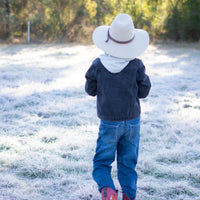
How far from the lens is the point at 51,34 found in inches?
528

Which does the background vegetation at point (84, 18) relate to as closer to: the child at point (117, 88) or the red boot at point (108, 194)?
the child at point (117, 88)

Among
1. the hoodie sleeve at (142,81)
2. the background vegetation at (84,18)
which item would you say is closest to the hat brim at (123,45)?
the hoodie sleeve at (142,81)

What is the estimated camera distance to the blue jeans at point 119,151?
1925 millimetres

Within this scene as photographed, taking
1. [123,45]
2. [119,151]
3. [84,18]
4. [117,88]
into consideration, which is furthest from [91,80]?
[84,18]

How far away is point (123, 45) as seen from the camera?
6.24 feet

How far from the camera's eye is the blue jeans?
1925 mm

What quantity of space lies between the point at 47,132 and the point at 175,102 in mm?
2265

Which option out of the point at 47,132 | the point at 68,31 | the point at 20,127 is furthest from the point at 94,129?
the point at 68,31

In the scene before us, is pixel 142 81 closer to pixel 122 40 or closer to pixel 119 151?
pixel 122 40

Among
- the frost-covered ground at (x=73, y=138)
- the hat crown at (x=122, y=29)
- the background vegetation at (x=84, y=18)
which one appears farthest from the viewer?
the background vegetation at (x=84, y=18)

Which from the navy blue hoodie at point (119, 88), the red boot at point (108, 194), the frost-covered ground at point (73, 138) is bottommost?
the frost-covered ground at point (73, 138)

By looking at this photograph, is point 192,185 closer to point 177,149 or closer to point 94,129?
point 177,149

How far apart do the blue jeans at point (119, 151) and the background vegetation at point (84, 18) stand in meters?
10.5

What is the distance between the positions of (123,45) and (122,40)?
0.11 feet
